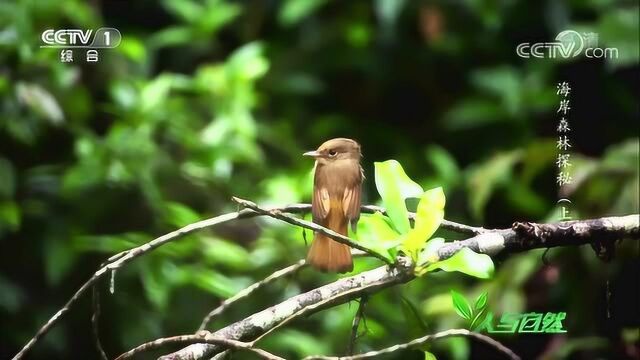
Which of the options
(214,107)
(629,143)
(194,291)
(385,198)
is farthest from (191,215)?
(629,143)

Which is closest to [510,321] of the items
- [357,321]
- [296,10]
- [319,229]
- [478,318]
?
[478,318]

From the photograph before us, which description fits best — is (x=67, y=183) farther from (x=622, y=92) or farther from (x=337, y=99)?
(x=622, y=92)

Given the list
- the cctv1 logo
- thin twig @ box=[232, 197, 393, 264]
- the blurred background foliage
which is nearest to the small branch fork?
thin twig @ box=[232, 197, 393, 264]

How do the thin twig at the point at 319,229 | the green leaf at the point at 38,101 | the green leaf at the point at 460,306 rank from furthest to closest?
the green leaf at the point at 38,101 < the green leaf at the point at 460,306 < the thin twig at the point at 319,229

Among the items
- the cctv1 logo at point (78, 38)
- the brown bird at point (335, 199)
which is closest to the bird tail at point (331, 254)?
the brown bird at point (335, 199)

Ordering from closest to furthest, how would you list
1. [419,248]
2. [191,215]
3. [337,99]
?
[419,248] → [191,215] → [337,99]

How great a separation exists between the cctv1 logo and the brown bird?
30 cm

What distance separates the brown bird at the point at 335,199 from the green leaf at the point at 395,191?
8 cm

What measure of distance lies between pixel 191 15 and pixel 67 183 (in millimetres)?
266

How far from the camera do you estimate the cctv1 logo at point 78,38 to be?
1.05 m

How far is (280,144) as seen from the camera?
3.85 ft

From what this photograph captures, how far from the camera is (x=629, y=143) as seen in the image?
1.13 metres

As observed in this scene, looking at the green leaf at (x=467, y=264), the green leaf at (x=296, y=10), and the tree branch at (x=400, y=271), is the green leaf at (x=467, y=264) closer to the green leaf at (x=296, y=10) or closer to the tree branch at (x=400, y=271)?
the tree branch at (x=400, y=271)

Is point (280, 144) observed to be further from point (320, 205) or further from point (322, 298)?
point (322, 298)
